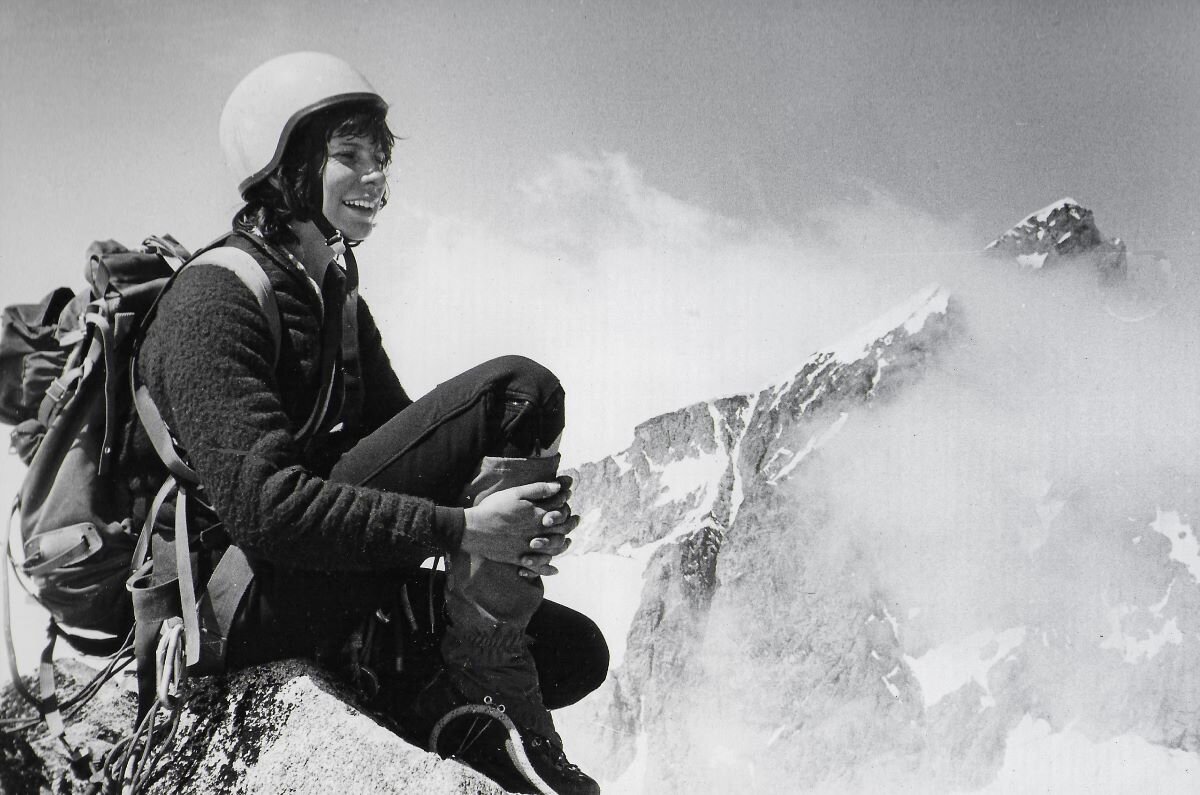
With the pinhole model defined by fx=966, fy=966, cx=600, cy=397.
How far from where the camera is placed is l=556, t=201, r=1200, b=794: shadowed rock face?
290ft

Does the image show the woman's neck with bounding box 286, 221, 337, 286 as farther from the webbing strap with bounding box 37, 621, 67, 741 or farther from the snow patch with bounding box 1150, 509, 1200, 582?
the snow patch with bounding box 1150, 509, 1200, 582

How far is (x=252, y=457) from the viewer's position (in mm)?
1561

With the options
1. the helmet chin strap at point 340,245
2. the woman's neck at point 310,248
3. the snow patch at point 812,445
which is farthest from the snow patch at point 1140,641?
the woman's neck at point 310,248

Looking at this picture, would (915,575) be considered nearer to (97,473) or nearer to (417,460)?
(417,460)

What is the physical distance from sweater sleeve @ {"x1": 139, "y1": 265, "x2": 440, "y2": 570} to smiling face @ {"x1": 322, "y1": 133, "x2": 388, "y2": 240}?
360mm

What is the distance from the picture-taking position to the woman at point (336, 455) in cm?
159

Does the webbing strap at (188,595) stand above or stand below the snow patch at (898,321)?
below

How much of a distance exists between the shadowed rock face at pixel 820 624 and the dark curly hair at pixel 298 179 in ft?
283

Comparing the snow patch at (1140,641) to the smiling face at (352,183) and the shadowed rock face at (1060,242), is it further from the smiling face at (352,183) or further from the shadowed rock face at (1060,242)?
the smiling face at (352,183)

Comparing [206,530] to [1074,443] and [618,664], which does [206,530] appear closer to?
[618,664]

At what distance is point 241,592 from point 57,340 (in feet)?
2.14

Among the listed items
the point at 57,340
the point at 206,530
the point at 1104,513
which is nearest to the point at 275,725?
the point at 206,530

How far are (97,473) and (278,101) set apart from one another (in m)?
0.79

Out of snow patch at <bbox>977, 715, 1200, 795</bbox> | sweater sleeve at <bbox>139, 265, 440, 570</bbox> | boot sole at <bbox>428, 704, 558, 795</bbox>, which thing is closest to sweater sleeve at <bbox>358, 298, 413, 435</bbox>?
sweater sleeve at <bbox>139, 265, 440, 570</bbox>
